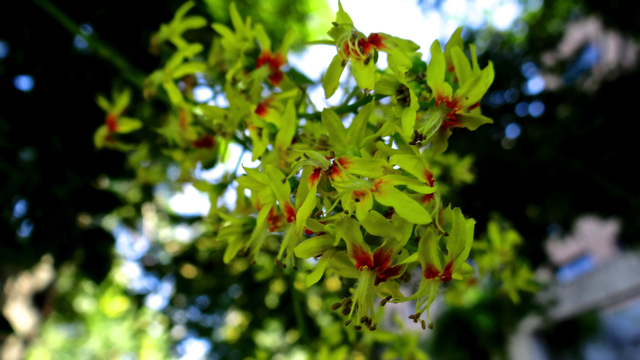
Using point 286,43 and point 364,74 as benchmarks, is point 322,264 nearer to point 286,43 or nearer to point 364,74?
point 364,74

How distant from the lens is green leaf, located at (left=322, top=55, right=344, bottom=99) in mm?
793

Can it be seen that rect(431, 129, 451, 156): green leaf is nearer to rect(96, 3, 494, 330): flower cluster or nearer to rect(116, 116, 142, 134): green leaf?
rect(96, 3, 494, 330): flower cluster

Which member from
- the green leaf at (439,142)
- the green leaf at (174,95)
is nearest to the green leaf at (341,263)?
the green leaf at (439,142)

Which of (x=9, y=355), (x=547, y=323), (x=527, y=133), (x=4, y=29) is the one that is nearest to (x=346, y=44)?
(x=4, y=29)

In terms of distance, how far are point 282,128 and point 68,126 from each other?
125 centimetres

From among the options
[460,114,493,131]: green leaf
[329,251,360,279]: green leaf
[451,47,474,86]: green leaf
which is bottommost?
[329,251,360,279]: green leaf

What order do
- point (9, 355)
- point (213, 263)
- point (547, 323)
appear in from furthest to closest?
1. point (547, 323)
2. point (9, 355)
3. point (213, 263)

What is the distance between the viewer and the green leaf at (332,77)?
79cm

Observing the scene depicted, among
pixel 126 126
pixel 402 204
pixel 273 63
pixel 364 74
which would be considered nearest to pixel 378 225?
pixel 402 204

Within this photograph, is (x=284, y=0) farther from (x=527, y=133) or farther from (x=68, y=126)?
(x=68, y=126)

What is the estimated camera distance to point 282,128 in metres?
0.86

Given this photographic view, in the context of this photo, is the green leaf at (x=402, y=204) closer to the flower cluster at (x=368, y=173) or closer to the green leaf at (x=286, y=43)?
the flower cluster at (x=368, y=173)

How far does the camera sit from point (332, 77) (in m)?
0.80

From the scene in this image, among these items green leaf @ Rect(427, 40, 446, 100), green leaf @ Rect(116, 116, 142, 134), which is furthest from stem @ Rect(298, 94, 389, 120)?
green leaf @ Rect(116, 116, 142, 134)
